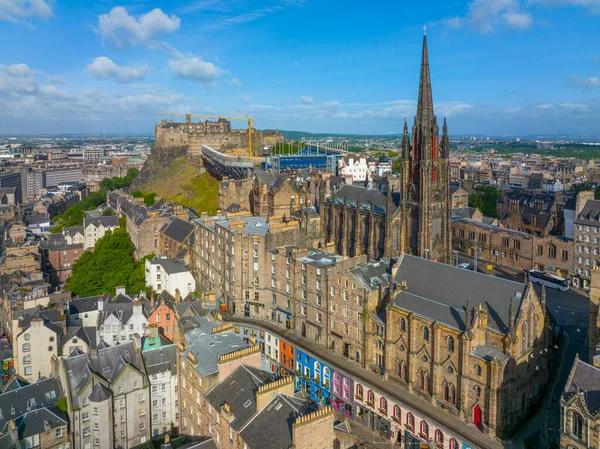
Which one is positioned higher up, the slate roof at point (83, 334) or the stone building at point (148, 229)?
the stone building at point (148, 229)

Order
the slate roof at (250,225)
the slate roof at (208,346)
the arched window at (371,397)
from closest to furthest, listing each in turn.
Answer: the slate roof at (208,346), the arched window at (371,397), the slate roof at (250,225)

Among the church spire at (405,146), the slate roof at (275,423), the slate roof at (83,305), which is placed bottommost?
the slate roof at (83,305)

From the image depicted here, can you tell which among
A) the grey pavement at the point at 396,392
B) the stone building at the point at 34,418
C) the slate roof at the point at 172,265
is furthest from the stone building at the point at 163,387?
the slate roof at the point at 172,265

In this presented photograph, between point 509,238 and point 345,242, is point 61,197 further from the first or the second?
point 509,238

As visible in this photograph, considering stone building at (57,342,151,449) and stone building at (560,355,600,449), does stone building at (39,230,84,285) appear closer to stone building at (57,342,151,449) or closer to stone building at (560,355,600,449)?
stone building at (57,342,151,449)

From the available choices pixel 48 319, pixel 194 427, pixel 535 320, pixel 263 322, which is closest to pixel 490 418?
pixel 535 320

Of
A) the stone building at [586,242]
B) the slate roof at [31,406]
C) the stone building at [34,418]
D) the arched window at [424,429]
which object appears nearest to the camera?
the stone building at [34,418]

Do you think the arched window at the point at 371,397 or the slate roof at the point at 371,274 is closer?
the arched window at the point at 371,397

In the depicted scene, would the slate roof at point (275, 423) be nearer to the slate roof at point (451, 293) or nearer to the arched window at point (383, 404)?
the arched window at point (383, 404)

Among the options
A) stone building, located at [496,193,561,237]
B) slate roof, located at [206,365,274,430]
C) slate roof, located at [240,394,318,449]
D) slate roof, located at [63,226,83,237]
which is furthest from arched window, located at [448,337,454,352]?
slate roof, located at [63,226,83,237]
